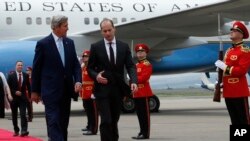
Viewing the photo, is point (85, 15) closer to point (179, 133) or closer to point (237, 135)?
point (179, 133)

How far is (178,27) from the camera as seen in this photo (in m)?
22.0

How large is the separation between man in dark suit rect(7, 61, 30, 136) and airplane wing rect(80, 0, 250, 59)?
21.4 ft

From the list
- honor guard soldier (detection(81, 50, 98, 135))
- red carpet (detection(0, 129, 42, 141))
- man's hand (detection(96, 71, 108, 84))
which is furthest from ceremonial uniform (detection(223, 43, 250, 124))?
honor guard soldier (detection(81, 50, 98, 135))

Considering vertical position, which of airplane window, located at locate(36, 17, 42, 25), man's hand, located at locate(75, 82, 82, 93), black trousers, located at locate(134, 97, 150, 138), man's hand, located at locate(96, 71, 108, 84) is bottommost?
black trousers, located at locate(134, 97, 150, 138)

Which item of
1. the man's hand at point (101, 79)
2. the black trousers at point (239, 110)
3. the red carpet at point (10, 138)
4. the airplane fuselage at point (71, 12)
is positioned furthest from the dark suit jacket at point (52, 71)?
the airplane fuselage at point (71, 12)

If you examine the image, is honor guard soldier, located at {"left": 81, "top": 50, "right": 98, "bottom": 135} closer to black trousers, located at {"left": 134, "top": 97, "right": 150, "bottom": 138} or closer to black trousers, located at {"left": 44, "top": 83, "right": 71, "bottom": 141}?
black trousers, located at {"left": 134, "top": 97, "right": 150, "bottom": 138}

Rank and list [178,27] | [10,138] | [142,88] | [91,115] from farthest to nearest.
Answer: [178,27], [91,115], [142,88], [10,138]

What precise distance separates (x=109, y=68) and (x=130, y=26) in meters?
12.0

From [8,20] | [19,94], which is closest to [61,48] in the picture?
[19,94]

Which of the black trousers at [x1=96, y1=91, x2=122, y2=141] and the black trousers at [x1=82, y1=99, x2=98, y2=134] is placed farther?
the black trousers at [x1=82, y1=99, x2=98, y2=134]

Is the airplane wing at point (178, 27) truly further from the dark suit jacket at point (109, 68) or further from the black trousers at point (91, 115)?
the dark suit jacket at point (109, 68)

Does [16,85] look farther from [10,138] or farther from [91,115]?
[91,115]

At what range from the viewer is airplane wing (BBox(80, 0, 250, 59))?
20.1 meters

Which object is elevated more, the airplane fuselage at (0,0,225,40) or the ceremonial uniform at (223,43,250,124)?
the airplane fuselage at (0,0,225,40)
